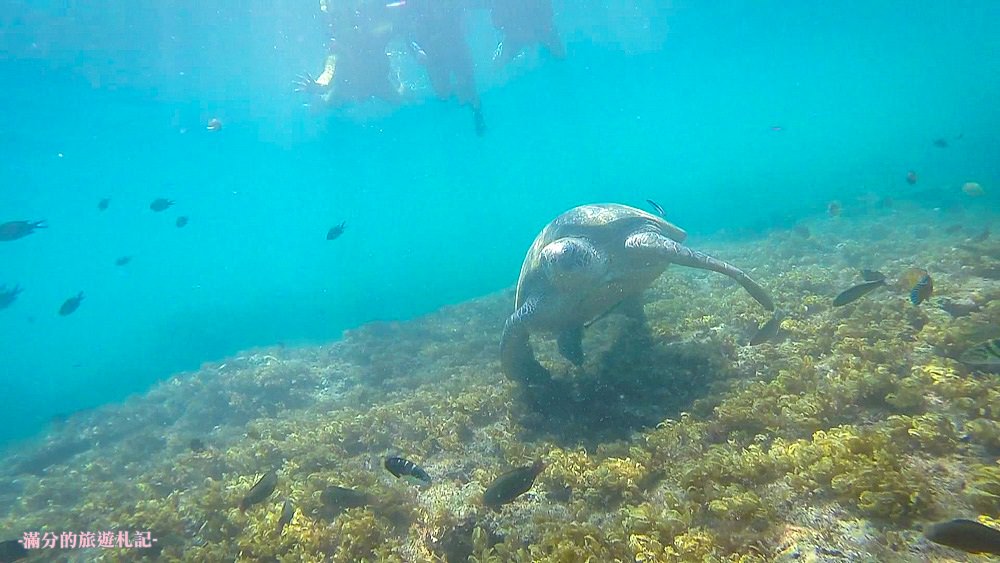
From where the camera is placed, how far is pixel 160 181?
1973 inches

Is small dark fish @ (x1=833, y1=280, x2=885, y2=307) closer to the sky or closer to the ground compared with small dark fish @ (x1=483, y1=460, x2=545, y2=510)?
closer to the sky

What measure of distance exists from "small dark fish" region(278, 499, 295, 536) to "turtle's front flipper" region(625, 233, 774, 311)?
675 centimetres

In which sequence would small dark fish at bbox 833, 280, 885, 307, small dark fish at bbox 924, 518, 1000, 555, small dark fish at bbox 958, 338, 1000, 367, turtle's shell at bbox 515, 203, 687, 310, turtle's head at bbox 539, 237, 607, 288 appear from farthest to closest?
turtle's shell at bbox 515, 203, 687, 310
turtle's head at bbox 539, 237, 607, 288
small dark fish at bbox 833, 280, 885, 307
small dark fish at bbox 958, 338, 1000, 367
small dark fish at bbox 924, 518, 1000, 555

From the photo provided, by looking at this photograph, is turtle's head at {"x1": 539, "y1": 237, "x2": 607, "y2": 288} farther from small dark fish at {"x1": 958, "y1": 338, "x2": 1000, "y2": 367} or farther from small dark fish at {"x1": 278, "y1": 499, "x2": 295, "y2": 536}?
small dark fish at {"x1": 278, "y1": 499, "x2": 295, "y2": 536}

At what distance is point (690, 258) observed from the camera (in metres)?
7.93

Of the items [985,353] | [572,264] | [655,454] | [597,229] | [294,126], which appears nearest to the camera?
[985,353]

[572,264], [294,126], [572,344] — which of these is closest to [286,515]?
[572,344]

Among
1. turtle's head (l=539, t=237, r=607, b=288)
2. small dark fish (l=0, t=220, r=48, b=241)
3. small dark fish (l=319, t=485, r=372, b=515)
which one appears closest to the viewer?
small dark fish (l=319, t=485, r=372, b=515)

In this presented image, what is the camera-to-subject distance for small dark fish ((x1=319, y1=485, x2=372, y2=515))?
16.6 ft

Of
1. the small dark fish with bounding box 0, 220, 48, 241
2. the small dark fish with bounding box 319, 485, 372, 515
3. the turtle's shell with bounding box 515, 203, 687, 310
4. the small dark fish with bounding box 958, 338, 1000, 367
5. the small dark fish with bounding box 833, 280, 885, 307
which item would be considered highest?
the small dark fish with bounding box 0, 220, 48, 241

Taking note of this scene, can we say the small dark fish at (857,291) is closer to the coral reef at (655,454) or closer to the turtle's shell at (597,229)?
the coral reef at (655,454)

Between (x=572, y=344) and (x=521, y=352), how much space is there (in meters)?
0.98

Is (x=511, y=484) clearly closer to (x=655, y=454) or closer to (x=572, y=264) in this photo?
(x=655, y=454)

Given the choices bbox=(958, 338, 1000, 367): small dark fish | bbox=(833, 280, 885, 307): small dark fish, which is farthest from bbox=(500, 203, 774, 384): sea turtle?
bbox=(958, 338, 1000, 367): small dark fish
